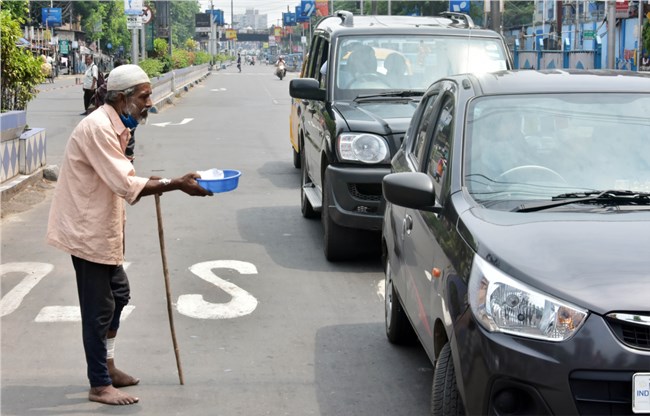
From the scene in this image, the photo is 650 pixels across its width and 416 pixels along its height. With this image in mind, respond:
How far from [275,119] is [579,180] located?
23.9 meters

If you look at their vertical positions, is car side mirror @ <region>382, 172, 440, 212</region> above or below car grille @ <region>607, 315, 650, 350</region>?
above

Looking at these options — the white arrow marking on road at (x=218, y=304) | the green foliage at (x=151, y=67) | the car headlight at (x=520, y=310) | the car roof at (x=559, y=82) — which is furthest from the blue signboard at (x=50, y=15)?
the car headlight at (x=520, y=310)

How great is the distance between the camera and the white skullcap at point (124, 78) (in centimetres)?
577

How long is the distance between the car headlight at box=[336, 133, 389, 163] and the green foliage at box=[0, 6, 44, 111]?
21.8 feet

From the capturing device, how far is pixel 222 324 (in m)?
7.57

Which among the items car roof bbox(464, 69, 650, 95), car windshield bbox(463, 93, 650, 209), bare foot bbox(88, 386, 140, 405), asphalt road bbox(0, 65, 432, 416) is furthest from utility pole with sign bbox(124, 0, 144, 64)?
car windshield bbox(463, 93, 650, 209)

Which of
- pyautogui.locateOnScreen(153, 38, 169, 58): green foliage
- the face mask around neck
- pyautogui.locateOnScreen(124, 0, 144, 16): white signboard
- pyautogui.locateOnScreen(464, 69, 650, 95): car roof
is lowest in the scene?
the face mask around neck

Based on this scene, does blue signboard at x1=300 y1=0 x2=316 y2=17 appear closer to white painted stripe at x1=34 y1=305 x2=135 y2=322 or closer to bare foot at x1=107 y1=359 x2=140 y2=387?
white painted stripe at x1=34 y1=305 x2=135 y2=322

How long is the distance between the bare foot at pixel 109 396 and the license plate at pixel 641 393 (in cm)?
298

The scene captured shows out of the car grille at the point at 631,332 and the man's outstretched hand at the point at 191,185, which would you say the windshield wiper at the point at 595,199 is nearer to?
the car grille at the point at 631,332

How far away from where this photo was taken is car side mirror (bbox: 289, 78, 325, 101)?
1027 cm

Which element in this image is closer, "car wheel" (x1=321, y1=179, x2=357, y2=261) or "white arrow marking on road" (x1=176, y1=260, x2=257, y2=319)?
"white arrow marking on road" (x1=176, y1=260, x2=257, y2=319)

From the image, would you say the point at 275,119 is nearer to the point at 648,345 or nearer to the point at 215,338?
the point at 215,338

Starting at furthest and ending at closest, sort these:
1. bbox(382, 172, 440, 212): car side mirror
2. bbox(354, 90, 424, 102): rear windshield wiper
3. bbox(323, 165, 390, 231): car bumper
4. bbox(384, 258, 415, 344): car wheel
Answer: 1. bbox(354, 90, 424, 102): rear windshield wiper
2. bbox(323, 165, 390, 231): car bumper
3. bbox(384, 258, 415, 344): car wheel
4. bbox(382, 172, 440, 212): car side mirror
